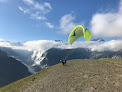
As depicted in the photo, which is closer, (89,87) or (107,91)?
(107,91)

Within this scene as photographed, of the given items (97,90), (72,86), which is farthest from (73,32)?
(97,90)

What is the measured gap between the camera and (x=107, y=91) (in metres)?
13.2

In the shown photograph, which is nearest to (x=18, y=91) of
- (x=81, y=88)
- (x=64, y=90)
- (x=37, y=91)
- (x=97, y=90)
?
(x=37, y=91)

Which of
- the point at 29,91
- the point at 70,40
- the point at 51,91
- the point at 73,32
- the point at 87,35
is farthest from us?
the point at 70,40

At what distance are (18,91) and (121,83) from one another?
16.4 metres

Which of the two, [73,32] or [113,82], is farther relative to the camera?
[73,32]

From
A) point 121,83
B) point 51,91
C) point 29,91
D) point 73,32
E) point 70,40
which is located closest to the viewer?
point 121,83

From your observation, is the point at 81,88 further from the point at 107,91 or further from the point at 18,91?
the point at 18,91

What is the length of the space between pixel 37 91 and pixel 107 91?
404 inches

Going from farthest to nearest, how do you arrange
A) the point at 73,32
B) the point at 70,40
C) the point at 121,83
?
1. the point at 70,40
2. the point at 73,32
3. the point at 121,83

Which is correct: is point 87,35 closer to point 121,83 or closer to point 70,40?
point 70,40

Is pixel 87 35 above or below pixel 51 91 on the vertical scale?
above

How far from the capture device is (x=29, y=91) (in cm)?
1762

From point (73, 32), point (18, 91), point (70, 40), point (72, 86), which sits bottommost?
point (18, 91)
